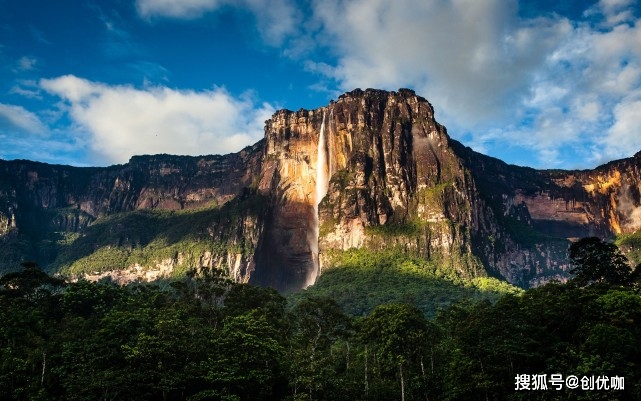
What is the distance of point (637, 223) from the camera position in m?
184

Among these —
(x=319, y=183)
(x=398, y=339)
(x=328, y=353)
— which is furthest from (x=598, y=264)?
A: (x=319, y=183)

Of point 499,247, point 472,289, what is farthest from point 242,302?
point 499,247

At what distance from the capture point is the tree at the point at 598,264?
60.6 meters

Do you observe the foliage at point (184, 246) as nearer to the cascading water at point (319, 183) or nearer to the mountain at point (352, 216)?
the mountain at point (352, 216)

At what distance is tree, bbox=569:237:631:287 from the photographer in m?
60.6

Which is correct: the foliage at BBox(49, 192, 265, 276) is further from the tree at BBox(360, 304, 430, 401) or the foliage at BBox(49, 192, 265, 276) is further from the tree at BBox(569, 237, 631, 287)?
the tree at BBox(360, 304, 430, 401)

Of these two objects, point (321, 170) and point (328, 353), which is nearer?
point (328, 353)

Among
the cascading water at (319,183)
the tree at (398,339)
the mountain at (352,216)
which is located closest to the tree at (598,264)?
the tree at (398,339)

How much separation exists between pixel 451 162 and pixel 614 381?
12989 cm

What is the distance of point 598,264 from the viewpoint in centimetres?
Answer: 6250

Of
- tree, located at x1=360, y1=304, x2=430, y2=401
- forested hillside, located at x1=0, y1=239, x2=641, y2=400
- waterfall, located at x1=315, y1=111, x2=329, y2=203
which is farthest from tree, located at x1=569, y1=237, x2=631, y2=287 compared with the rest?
waterfall, located at x1=315, y1=111, x2=329, y2=203

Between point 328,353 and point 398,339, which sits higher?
point 398,339

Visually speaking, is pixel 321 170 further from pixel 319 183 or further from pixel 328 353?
pixel 328 353

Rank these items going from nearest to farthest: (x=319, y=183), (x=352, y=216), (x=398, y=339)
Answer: (x=398, y=339)
(x=352, y=216)
(x=319, y=183)
